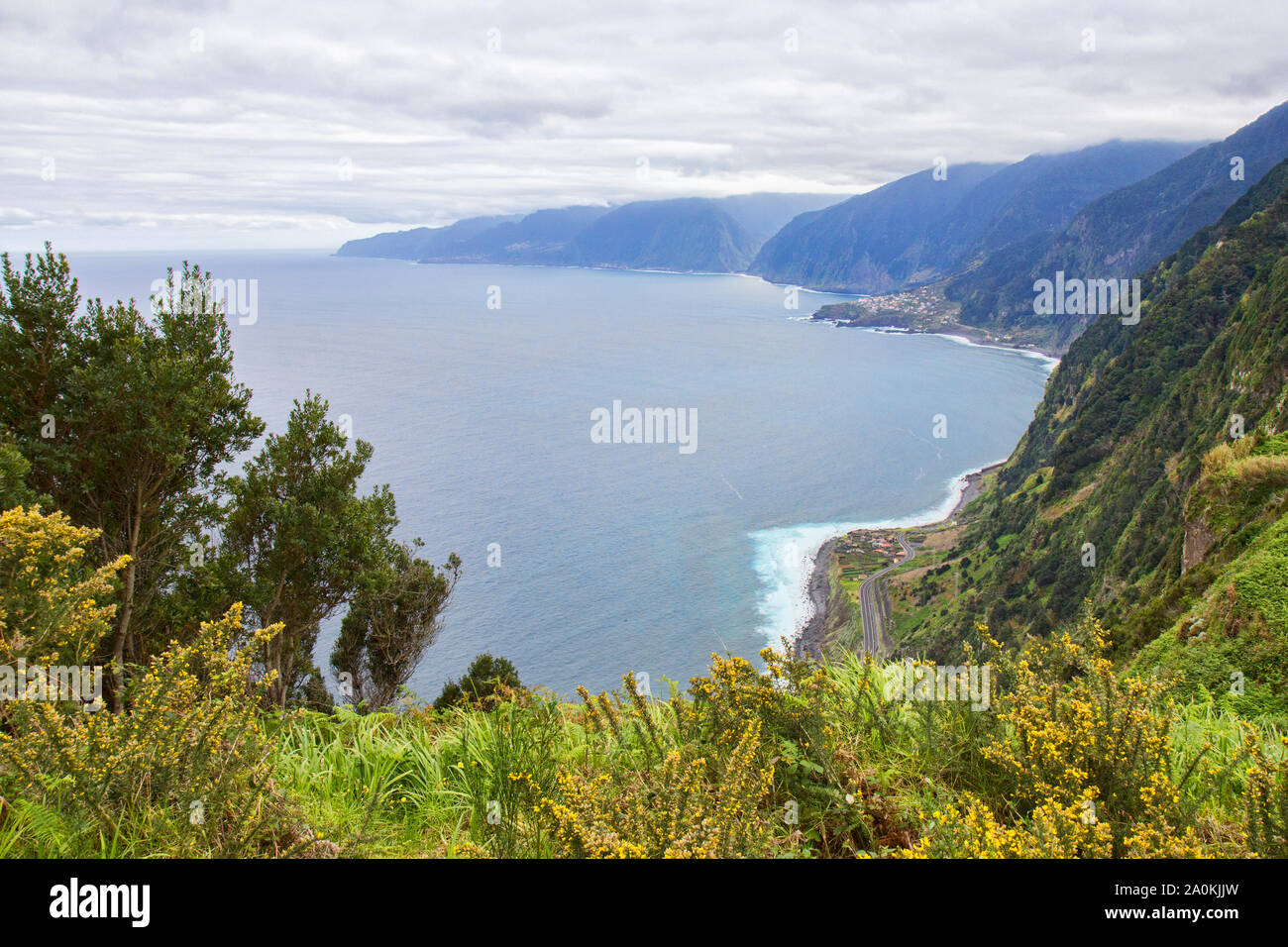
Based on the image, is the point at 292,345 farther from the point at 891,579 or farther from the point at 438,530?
the point at 891,579

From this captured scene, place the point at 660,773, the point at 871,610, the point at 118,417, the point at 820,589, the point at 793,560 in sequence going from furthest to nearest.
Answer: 1. the point at 793,560
2. the point at 820,589
3. the point at 871,610
4. the point at 118,417
5. the point at 660,773

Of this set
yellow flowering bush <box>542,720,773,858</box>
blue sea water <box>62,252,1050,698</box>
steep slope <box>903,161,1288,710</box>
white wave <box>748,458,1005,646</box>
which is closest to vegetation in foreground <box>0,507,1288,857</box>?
yellow flowering bush <box>542,720,773,858</box>

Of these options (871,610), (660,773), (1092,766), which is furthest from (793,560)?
(660,773)

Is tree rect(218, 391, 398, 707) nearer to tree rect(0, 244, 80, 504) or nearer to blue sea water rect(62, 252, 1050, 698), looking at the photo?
tree rect(0, 244, 80, 504)

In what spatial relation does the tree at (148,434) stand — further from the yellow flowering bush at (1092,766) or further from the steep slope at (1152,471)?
the steep slope at (1152,471)

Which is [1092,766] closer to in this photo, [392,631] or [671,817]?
[671,817]

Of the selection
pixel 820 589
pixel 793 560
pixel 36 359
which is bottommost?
pixel 820 589

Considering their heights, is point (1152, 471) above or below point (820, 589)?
above
